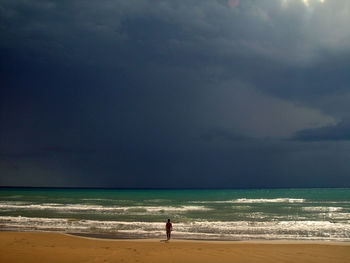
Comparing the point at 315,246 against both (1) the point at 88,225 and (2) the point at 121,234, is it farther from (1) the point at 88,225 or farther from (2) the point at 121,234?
(1) the point at 88,225

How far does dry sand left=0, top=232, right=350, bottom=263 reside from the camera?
47.3 ft

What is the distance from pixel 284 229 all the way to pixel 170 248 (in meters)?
13.3

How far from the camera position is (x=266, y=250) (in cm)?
1697

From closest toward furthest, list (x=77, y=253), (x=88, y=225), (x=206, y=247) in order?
(x=77, y=253), (x=206, y=247), (x=88, y=225)

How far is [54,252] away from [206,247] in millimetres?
7568

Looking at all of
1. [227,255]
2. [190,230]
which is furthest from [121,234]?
[227,255]

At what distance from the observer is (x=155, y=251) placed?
1639cm

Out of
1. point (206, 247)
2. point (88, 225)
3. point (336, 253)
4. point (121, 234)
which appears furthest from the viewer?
point (88, 225)

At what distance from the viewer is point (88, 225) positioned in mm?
28266

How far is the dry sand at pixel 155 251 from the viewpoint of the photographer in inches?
567

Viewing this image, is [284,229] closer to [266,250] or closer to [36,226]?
[266,250]

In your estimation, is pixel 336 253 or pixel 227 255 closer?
pixel 227 255

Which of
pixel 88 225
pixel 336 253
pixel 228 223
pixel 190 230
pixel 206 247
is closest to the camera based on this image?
pixel 336 253

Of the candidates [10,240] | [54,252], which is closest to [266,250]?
[54,252]
